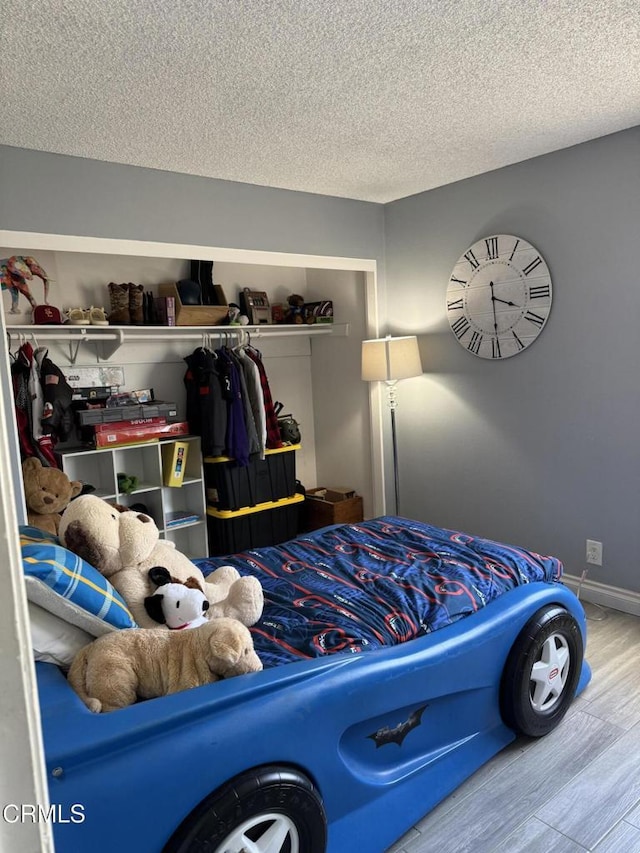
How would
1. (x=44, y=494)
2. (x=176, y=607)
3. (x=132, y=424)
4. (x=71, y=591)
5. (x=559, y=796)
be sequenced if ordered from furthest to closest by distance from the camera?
1. (x=132, y=424)
2. (x=44, y=494)
3. (x=559, y=796)
4. (x=176, y=607)
5. (x=71, y=591)

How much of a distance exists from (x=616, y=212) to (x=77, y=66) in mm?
2461

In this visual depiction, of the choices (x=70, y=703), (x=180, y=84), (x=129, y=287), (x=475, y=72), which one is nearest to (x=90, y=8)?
(x=180, y=84)

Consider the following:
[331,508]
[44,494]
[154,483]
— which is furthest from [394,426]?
[44,494]

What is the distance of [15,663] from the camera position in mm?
466

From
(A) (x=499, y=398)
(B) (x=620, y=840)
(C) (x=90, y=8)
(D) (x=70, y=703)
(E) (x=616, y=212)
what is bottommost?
(B) (x=620, y=840)

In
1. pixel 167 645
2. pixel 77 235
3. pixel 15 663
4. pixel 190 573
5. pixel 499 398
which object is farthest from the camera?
pixel 499 398

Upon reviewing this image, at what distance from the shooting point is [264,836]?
144cm

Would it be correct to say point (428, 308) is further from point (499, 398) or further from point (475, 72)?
point (475, 72)

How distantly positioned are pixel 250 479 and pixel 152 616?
2.49 meters

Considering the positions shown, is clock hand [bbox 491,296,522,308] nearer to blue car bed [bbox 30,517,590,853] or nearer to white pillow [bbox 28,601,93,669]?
blue car bed [bbox 30,517,590,853]

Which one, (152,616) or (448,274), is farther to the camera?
(448,274)

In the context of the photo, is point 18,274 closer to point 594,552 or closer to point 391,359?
point 391,359

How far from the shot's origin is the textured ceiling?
1.78 meters

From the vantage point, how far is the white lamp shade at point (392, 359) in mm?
3820
